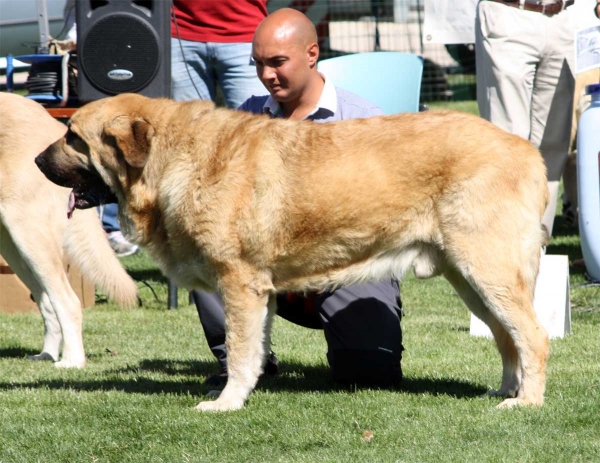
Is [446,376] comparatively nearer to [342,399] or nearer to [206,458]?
[342,399]

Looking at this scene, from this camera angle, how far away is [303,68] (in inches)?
187

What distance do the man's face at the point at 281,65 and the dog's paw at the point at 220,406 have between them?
1.69m

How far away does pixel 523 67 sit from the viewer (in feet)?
24.2

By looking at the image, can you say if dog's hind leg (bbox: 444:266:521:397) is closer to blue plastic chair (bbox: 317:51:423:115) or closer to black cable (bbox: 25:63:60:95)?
blue plastic chair (bbox: 317:51:423:115)

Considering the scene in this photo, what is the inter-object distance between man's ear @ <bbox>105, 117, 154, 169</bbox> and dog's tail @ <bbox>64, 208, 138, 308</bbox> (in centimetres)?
149

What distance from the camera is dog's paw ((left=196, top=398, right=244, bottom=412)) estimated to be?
4.04 meters

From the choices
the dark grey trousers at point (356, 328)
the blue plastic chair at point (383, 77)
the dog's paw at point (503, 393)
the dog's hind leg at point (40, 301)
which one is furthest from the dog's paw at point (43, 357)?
the blue plastic chair at point (383, 77)

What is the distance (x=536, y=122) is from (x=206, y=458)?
5312 millimetres

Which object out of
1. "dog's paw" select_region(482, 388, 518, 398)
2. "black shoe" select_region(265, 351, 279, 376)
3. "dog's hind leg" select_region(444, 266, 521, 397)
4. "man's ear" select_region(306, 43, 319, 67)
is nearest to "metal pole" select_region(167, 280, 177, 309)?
"black shoe" select_region(265, 351, 279, 376)

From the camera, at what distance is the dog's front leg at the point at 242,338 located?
158 inches

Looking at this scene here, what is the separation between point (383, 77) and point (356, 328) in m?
4.36

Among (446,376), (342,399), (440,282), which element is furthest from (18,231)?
(440,282)

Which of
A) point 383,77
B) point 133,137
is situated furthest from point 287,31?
point 383,77

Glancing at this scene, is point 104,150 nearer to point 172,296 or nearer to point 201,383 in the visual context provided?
point 201,383
